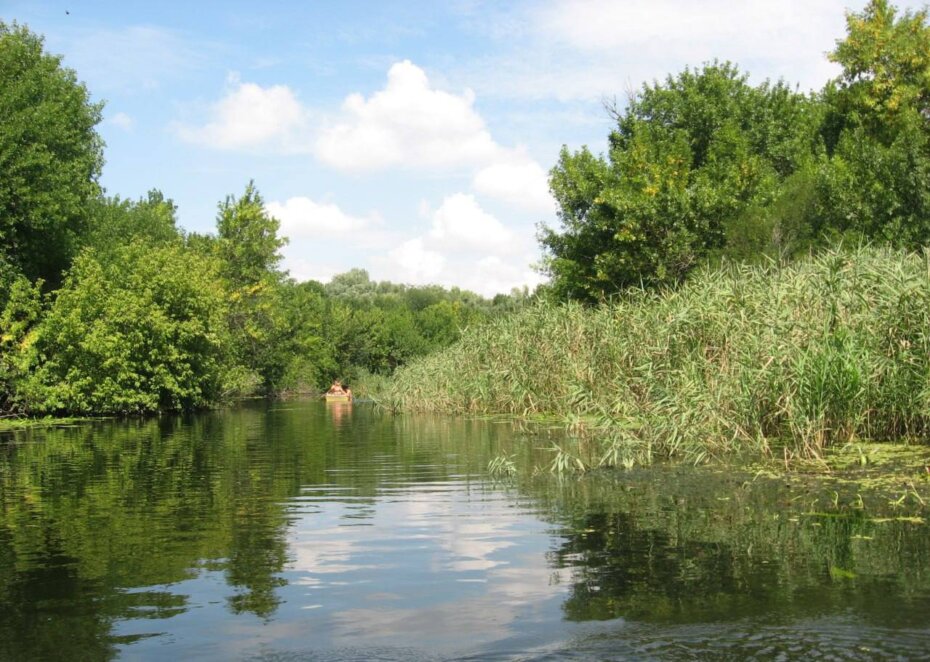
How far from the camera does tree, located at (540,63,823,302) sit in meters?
37.8

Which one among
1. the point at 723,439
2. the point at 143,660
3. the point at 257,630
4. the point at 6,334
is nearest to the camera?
the point at 143,660

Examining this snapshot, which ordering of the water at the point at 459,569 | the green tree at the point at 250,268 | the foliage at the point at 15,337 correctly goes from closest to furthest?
the water at the point at 459,569 < the foliage at the point at 15,337 < the green tree at the point at 250,268

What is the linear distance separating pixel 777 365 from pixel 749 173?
2839 centimetres

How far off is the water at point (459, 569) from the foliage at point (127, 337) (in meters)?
24.0

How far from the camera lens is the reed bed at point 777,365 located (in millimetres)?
13852

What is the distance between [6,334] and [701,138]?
108 feet

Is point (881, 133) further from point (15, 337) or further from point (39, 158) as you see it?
Answer: point (15, 337)

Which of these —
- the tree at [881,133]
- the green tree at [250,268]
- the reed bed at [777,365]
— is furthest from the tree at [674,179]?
the green tree at [250,268]

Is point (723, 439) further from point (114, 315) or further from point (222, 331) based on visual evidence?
point (222, 331)

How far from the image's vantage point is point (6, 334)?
3625cm

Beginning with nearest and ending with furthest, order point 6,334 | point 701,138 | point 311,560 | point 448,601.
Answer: point 448,601 → point 311,560 → point 6,334 → point 701,138

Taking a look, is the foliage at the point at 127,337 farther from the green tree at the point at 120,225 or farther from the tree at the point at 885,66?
the tree at the point at 885,66

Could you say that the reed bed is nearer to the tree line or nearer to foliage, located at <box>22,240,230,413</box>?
the tree line

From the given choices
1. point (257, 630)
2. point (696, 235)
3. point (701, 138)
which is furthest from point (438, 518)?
point (701, 138)
